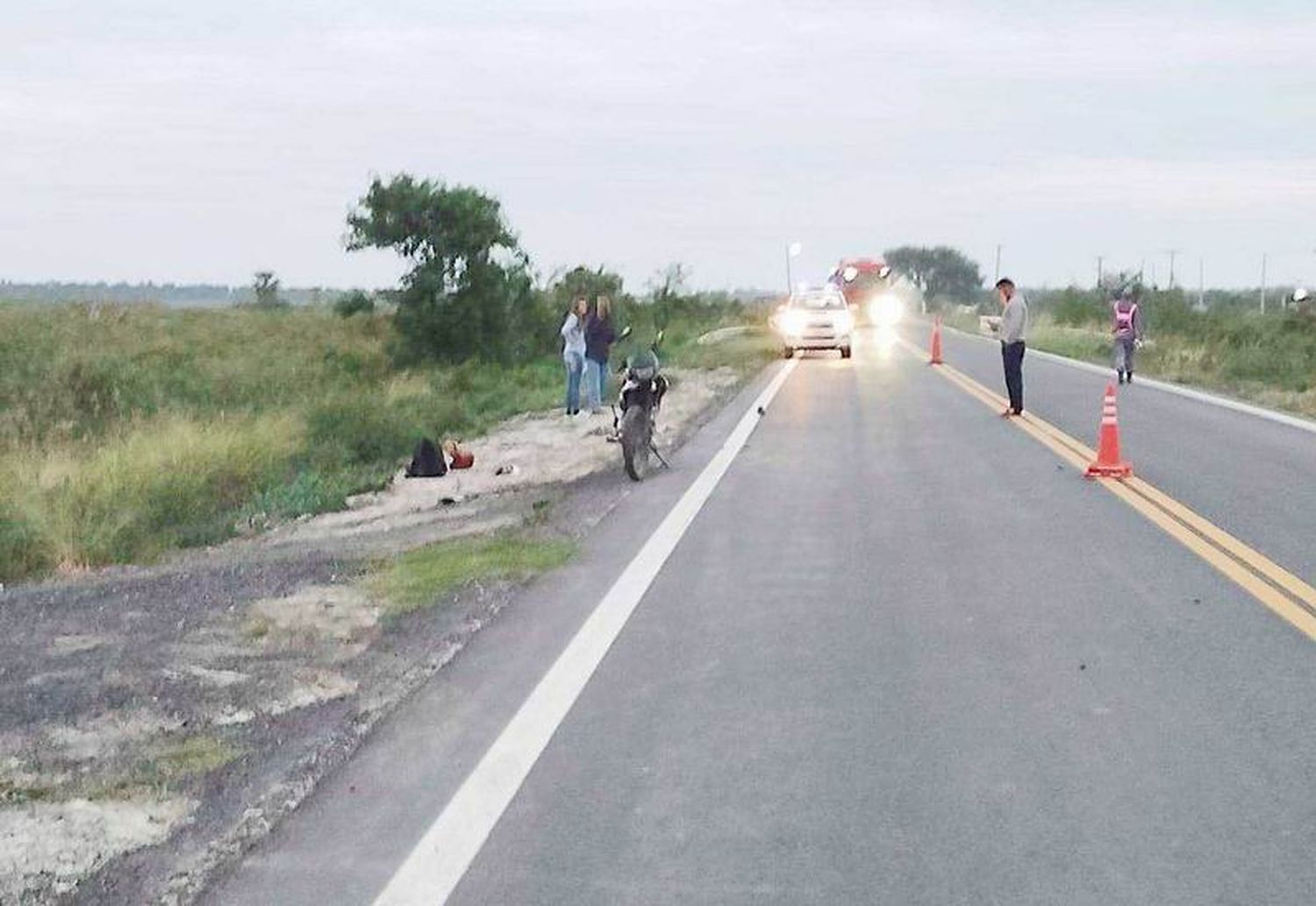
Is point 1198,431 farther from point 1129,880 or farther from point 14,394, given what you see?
point 14,394

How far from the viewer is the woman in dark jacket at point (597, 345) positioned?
24.0 m

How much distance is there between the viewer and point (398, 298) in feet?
160

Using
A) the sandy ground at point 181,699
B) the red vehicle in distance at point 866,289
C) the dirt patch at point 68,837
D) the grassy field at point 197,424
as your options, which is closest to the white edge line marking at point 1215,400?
the grassy field at point 197,424

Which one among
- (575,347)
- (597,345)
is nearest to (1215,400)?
(597,345)

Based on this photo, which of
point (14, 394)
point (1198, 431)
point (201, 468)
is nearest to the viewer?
point (201, 468)

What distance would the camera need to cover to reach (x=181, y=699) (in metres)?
7.33

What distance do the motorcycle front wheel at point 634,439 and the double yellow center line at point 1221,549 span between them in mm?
4205

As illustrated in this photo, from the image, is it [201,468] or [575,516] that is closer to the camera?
[575,516]

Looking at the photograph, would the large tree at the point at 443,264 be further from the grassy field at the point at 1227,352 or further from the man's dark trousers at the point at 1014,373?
the man's dark trousers at the point at 1014,373

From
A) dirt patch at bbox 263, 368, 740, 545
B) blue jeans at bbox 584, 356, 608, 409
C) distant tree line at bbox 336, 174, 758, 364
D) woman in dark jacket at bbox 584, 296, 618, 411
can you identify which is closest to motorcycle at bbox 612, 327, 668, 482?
dirt patch at bbox 263, 368, 740, 545

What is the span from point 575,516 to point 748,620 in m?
4.58

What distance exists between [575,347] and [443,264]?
25.7m

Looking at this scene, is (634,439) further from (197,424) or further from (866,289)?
(866,289)

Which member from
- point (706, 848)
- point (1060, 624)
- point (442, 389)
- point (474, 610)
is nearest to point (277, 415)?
point (442, 389)
